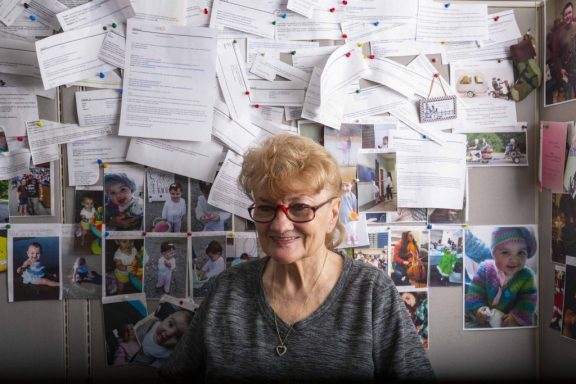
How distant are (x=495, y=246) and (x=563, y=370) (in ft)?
1.20

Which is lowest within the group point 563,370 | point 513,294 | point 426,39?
point 563,370

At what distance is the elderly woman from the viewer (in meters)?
0.87

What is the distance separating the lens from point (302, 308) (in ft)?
2.99

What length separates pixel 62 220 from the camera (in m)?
1.17

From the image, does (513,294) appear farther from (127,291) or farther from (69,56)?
(69,56)

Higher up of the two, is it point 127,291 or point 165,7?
point 165,7

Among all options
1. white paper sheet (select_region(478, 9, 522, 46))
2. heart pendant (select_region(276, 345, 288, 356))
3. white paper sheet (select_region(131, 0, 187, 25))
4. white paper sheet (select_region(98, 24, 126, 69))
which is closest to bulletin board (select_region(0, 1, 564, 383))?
white paper sheet (select_region(478, 9, 522, 46))

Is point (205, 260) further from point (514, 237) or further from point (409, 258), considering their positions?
point (514, 237)

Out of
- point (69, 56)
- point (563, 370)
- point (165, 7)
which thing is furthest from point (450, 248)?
point (69, 56)

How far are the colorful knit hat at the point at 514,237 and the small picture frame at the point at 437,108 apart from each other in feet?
1.20

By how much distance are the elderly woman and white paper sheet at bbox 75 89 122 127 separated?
0.45 m

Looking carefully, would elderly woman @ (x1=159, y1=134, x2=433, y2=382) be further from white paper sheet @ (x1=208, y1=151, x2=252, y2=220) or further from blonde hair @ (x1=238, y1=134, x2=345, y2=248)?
white paper sheet @ (x1=208, y1=151, x2=252, y2=220)

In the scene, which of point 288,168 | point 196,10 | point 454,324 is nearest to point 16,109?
point 196,10

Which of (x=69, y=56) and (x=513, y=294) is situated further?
(x=513, y=294)
